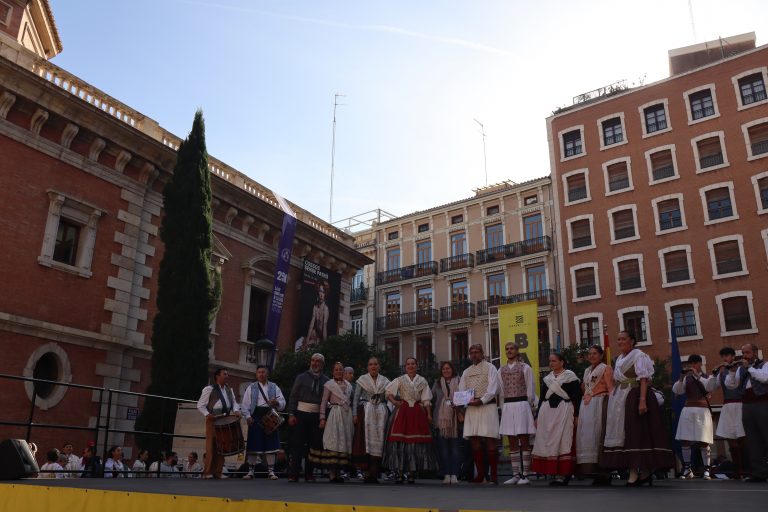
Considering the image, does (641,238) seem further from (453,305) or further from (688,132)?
(453,305)

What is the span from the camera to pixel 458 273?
3934cm

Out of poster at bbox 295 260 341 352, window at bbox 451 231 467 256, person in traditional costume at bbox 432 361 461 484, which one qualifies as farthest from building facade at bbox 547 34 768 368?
person in traditional costume at bbox 432 361 461 484

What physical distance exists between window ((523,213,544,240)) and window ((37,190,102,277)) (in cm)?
2563

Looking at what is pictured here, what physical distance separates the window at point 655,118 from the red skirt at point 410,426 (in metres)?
29.6

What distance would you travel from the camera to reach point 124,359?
17.9m

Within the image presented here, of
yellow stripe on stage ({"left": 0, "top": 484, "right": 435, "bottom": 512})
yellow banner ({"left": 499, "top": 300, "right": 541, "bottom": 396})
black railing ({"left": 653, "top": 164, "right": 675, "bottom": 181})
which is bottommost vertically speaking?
yellow stripe on stage ({"left": 0, "top": 484, "right": 435, "bottom": 512})

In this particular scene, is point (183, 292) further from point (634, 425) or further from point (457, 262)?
point (457, 262)

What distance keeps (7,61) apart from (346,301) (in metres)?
15.8

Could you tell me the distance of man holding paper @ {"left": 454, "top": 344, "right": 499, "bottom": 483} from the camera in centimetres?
868

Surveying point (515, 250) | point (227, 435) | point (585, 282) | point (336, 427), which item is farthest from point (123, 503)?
point (515, 250)

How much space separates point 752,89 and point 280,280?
25239 mm

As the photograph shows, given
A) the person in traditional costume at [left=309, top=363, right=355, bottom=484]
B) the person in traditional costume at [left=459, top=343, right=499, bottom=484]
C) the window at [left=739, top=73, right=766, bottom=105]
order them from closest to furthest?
1. the person in traditional costume at [left=459, top=343, right=499, bottom=484]
2. the person in traditional costume at [left=309, top=363, right=355, bottom=484]
3. the window at [left=739, top=73, right=766, bottom=105]

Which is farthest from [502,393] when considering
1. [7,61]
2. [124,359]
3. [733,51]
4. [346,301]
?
[733,51]

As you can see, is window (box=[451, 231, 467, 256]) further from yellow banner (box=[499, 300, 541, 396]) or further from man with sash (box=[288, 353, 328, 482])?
man with sash (box=[288, 353, 328, 482])
